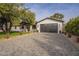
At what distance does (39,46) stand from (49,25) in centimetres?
33

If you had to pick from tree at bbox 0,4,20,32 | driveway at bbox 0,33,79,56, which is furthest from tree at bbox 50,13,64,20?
tree at bbox 0,4,20,32

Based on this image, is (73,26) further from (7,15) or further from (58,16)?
(7,15)

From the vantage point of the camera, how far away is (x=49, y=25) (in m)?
3.64

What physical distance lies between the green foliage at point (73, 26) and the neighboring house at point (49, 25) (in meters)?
0.10

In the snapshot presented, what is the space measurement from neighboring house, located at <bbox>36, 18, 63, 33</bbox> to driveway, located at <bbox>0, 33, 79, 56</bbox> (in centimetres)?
9

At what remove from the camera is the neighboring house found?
360 cm

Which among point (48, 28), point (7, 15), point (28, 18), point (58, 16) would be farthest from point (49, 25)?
point (7, 15)

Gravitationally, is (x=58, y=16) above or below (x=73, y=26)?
above

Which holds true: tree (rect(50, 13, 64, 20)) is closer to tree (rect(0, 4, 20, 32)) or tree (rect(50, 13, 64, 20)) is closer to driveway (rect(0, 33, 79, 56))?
driveway (rect(0, 33, 79, 56))

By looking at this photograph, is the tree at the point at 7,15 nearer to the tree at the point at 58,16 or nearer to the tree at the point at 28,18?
the tree at the point at 28,18

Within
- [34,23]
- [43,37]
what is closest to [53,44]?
[43,37]

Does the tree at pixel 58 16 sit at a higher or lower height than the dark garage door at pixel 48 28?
higher

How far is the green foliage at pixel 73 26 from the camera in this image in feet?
11.5

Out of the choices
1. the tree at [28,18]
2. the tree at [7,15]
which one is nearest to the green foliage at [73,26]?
the tree at [28,18]
